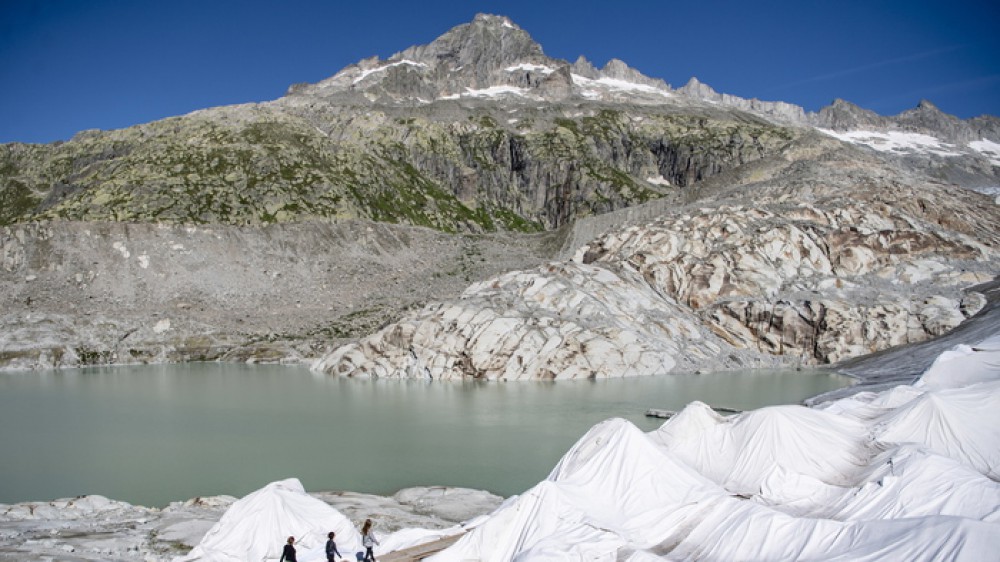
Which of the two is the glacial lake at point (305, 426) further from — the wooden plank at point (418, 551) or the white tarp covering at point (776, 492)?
Result: the wooden plank at point (418, 551)

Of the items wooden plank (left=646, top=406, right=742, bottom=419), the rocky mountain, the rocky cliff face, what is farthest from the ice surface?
the rocky mountain

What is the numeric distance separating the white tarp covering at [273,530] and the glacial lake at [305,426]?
1011cm

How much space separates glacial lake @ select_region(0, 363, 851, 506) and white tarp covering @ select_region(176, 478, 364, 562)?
10.1 m

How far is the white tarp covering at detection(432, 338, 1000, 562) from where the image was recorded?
17356 mm

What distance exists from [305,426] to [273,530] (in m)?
26.9

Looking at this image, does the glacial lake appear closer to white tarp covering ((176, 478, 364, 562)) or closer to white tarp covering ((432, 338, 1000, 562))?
white tarp covering ((432, 338, 1000, 562))

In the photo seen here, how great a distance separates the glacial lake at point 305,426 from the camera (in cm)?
3494

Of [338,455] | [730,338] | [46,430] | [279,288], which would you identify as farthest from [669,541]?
[279,288]

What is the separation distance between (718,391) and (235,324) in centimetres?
6911

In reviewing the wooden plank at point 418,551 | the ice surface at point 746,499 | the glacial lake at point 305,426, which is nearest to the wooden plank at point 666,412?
the glacial lake at point 305,426

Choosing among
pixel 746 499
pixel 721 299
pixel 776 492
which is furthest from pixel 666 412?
pixel 721 299

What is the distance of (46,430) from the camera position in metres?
47.2

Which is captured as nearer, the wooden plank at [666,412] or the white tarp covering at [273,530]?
the white tarp covering at [273,530]

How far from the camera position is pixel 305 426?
4841 cm
